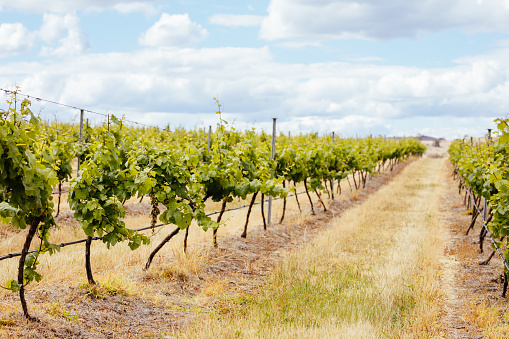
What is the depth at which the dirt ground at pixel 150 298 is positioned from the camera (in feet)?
15.3

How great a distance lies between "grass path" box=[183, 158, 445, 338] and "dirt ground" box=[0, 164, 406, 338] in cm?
35

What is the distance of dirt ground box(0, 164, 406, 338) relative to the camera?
4.67 metres

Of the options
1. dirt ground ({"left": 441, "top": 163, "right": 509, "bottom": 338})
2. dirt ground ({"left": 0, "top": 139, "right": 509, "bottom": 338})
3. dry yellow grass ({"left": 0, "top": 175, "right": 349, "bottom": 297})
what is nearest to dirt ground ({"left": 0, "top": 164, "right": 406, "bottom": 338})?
dirt ground ({"left": 0, "top": 139, "right": 509, "bottom": 338})

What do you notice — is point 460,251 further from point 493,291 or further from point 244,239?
point 244,239

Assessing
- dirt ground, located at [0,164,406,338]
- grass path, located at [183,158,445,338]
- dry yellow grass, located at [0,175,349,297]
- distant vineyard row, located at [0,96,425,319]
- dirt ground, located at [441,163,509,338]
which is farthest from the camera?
dry yellow grass, located at [0,175,349,297]

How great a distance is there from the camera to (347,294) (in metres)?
6.08

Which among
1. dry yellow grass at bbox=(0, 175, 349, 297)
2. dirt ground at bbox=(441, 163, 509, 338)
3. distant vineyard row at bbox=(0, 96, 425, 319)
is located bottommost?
dirt ground at bbox=(441, 163, 509, 338)

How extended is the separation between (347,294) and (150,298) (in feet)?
8.21

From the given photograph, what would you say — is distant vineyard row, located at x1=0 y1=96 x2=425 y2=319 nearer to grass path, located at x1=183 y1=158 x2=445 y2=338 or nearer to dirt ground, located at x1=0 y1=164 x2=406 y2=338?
dirt ground, located at x1=0 y1=164 x2=406 y2=338

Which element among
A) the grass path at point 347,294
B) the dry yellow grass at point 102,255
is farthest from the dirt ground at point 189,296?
the grass path at point 347,294

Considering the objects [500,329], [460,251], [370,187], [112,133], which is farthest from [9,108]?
[370,187]

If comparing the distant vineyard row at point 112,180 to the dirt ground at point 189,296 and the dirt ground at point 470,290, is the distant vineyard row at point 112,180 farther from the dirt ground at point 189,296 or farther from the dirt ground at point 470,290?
the dirt ground at point 470,290

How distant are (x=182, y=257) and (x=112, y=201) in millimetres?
2131

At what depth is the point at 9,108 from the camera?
4090 millimetres
